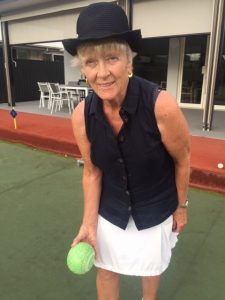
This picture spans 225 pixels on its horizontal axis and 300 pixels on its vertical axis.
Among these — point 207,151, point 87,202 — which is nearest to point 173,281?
point 87,202

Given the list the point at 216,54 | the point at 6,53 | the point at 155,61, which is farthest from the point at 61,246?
the point at 155,61

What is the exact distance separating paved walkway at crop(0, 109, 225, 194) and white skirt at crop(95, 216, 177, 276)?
2399 millimetres

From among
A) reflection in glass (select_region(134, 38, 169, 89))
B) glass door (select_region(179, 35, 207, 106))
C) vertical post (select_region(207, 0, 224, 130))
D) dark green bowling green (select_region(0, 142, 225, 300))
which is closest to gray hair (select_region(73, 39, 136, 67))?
dark green bowling green (select_region(0, 142, 225, 300))

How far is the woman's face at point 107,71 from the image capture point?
1.24 metres

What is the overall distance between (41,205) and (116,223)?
2053 millimetres

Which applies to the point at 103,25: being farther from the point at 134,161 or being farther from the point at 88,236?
the point at 88,236

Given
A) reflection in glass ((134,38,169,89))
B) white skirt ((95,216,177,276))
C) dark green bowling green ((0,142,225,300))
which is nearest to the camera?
white skirt ((95,216,177,276))

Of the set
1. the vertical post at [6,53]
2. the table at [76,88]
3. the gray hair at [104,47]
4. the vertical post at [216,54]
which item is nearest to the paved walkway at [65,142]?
the vertical post at [216,54]

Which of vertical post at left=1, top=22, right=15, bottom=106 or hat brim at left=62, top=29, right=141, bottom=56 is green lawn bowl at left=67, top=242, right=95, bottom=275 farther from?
vertical post at left=1, top=22, right=15, bottom=106

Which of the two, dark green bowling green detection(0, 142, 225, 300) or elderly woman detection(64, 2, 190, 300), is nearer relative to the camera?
elderly woman detection(64, 2, 190, 300)

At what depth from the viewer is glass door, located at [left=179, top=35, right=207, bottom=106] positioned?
375 inches

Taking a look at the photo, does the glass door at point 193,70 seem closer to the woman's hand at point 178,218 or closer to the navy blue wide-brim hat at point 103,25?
the woman's hand at point 178,218

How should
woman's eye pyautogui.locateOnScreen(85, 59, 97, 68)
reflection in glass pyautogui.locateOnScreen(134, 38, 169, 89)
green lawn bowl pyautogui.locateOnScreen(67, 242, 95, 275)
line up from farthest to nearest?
reflection in glass pyautogui.locateOnScreen(134, 38, 169, 89), green lawn bowl pyautogui.locateOnScreen(67, 242, 95, 275), woman's eye pyautogui.locateOnScreen(85, 59, 97, 68)

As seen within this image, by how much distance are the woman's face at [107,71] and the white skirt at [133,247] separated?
677 millimetres
